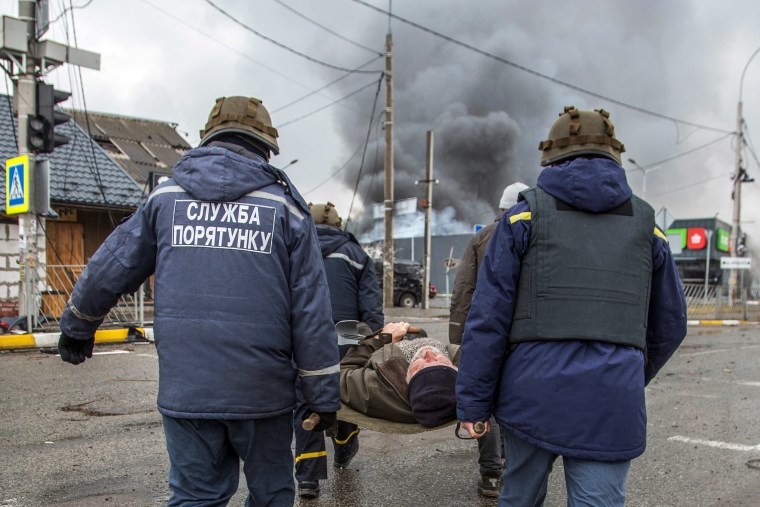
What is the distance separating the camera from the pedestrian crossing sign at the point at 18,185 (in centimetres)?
976

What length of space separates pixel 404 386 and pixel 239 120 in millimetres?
1430

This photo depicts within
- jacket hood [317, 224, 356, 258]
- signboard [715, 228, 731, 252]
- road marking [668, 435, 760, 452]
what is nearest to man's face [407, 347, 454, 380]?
jacket hood [317, 224, 356, 258]

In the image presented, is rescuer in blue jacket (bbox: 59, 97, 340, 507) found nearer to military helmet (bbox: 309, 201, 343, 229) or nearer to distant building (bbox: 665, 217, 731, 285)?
military helmet (bbox: 309, 201, 343, 229)

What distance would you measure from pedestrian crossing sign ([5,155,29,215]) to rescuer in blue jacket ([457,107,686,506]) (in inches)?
372

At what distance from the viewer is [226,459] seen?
232cm

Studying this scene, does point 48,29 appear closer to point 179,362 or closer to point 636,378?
point 179,362

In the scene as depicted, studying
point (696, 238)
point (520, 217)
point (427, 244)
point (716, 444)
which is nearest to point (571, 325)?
point (520, 217)

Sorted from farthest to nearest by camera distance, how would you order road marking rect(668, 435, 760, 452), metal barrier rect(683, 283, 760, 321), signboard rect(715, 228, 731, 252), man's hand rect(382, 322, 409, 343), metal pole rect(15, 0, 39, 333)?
signboard rect(715, 228, 731, 252) → metal barrier rect(683, 283, 760, 321) → metal pole rect(15, 0, 39, 333) → road marking rect(668, 435, 760, 452) → man's hand rect(382, 322, 409, 343)

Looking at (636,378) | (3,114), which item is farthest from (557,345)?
(3,114)

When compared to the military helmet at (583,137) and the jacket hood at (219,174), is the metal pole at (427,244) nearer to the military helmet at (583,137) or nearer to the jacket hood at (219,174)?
the military helmet at (583,137)

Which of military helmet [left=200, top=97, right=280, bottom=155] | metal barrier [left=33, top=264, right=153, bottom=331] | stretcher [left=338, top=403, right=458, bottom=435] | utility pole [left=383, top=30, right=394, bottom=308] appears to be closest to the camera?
military helmet [left=200, top=97, right=280, bottom=155]

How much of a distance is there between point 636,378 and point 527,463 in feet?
1.55

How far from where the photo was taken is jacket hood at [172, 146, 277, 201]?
2.25 meters

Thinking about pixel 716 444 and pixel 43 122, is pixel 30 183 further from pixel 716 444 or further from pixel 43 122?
pixel 716 444
